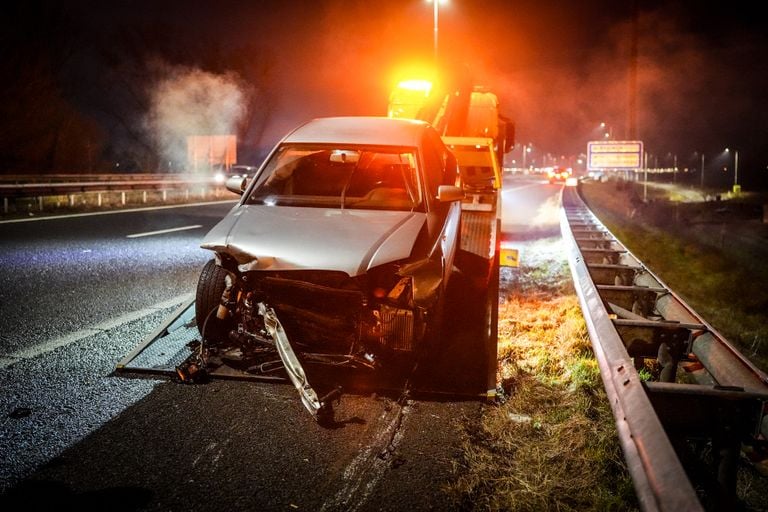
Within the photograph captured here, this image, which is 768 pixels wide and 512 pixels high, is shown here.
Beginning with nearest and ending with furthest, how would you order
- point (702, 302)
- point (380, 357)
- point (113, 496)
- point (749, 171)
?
1. point (113, 496)
2. point (380, 357)
3. point (702, 302)
4. point (749, 171)

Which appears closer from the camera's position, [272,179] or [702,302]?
[272,179]

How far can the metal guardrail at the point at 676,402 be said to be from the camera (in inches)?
78.7

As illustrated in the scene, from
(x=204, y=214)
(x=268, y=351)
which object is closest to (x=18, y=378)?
(x=268, y=351)

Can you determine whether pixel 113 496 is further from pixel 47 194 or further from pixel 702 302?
pixel 47 194

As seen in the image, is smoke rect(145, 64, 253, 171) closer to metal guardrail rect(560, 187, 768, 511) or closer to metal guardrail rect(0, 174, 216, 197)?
metal guardrail rect(0, 174, 216, 197)

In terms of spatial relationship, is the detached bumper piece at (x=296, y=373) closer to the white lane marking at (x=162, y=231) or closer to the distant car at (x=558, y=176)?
the white lane marking at (x=162, y=231)

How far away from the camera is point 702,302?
9.59 meters

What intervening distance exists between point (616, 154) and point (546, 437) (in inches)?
1056

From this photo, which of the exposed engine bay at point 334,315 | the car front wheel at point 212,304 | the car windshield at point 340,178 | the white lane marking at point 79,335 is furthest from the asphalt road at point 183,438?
the car windshield at point 340,178

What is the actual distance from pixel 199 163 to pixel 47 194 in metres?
25.1

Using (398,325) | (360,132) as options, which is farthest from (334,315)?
(360,132)

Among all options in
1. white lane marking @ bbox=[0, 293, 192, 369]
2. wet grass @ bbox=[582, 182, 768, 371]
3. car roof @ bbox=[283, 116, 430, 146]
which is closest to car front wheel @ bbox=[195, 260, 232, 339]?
white lane marking @ bbox=[0, 293, 192, 369]

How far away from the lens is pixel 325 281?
390cm

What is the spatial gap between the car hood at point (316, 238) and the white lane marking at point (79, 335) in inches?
73.8
